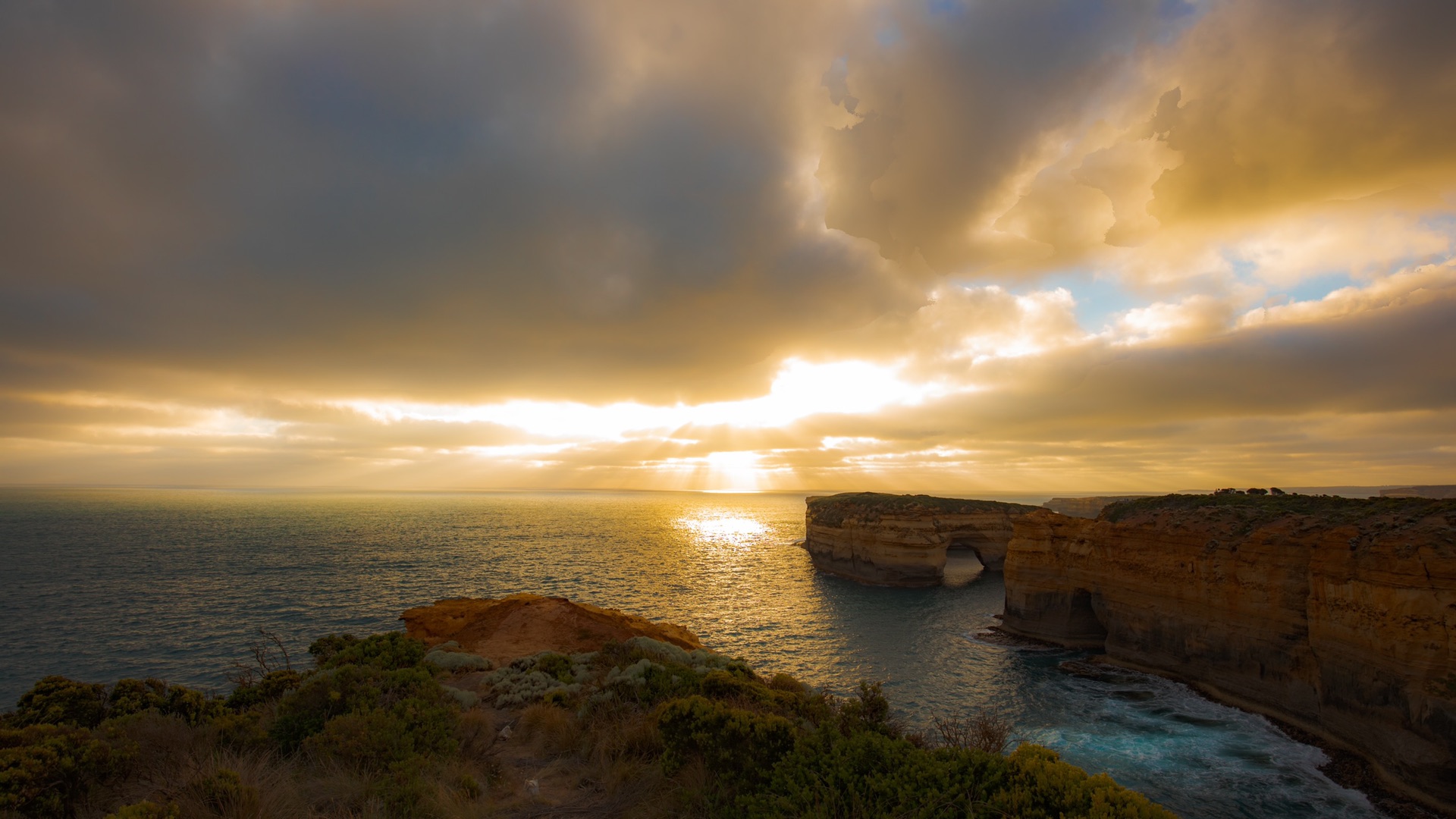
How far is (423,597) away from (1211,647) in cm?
5292

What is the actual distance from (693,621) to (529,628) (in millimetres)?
16526

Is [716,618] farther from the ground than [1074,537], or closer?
closer

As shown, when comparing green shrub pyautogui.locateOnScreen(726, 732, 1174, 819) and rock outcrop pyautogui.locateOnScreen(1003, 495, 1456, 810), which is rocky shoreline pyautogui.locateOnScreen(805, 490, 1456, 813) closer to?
rock outcrop pyautogui.locateOnScreen(1003, 495, 1456, 810)

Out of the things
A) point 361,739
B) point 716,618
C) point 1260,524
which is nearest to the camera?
point 361,739

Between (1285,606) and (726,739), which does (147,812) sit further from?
(1285,606)

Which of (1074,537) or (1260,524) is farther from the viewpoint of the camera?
(1074,537)

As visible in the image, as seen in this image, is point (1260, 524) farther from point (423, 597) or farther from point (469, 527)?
point (469, 527)

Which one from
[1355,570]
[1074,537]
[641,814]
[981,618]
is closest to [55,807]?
[641,814]

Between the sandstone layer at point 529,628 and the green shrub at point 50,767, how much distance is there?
15505mm

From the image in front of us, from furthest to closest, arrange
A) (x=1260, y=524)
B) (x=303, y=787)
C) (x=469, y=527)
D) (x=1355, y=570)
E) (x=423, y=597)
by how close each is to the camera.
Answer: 1. (x=469, y=527)
2. (x=423, y=597)
3. (x=1260, y=524)
4. (x=1355, y=570)
5. (x=303, y=787)

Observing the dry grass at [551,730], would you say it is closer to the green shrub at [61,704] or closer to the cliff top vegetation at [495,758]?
the cliff top vegetation at [495,758]

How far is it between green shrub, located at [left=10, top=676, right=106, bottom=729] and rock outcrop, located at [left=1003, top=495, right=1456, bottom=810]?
35.4 m

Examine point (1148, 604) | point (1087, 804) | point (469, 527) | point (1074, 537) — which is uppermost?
point (1087, 804)

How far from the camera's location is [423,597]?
45.9 metres
